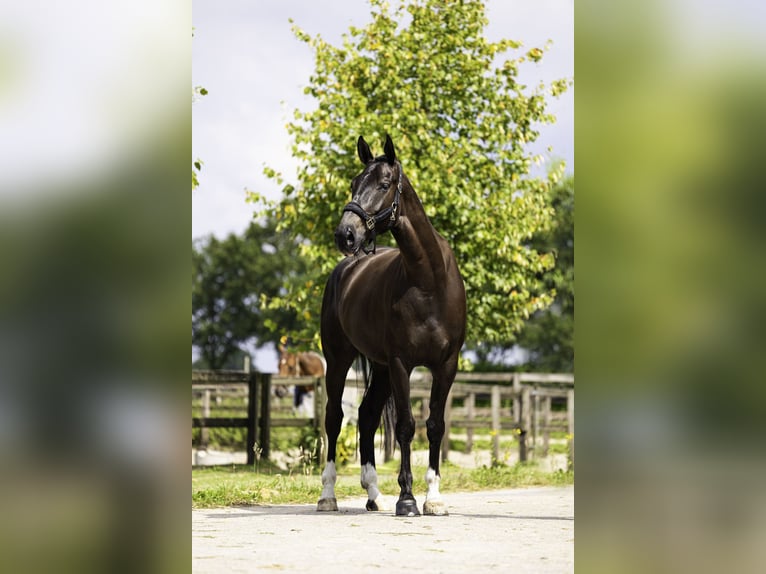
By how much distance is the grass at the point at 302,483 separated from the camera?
30.7 ft

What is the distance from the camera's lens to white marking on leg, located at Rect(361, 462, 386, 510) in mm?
8180

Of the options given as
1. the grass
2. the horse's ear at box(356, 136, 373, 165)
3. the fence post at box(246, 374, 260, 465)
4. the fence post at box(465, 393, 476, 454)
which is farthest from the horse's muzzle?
the fence post at box(465, 393, 476, 454)

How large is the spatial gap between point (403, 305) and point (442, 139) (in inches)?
263

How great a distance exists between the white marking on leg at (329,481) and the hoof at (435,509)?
3.56ft

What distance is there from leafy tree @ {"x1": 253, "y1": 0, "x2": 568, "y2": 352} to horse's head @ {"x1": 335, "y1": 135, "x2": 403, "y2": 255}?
19.0 ft

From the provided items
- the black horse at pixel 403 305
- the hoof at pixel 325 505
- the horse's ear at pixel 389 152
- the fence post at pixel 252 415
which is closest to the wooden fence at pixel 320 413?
the fence post at pixel 252 415

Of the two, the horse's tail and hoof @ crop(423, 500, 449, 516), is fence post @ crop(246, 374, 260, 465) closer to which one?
the horse's tail

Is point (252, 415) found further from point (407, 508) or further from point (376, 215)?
point (376, 215)

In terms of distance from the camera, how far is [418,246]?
25.3ft

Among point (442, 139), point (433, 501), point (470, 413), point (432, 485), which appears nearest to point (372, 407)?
point (432, 485)

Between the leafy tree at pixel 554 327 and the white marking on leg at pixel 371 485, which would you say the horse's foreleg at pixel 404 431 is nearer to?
the white marking on leg at pixel 371 485
